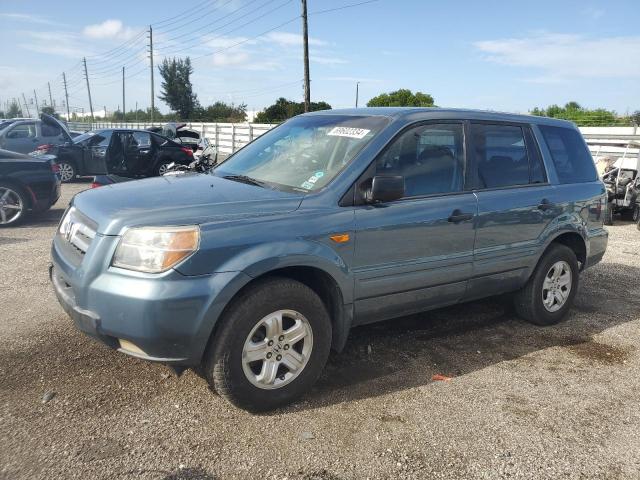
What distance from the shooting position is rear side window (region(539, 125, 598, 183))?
4.82 metres

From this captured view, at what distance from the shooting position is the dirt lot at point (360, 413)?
275 cm

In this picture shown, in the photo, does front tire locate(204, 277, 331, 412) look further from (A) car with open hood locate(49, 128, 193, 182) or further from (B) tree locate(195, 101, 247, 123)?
(B) tree locate(195, 101, 247, 123)

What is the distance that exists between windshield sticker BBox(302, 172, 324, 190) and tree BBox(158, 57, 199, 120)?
61971mm

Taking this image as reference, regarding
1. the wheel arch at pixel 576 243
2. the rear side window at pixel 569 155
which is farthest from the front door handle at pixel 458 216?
the rear side window at pixel 569 155

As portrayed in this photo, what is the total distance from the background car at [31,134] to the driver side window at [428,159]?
12.9m

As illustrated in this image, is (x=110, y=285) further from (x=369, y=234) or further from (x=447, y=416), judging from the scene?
(x=447, y=416)

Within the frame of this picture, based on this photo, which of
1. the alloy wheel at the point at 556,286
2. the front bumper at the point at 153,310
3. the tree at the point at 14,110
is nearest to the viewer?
the front bumper at the point at 153,310

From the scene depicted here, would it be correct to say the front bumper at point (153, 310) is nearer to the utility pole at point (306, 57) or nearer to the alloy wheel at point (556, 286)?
the alloy wheel at point (556, 286)

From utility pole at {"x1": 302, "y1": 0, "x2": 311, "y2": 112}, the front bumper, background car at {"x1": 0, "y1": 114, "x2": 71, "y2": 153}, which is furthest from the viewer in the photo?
utility pole at {"x1": 302, "y1": 0, "x2": 311, "y2": 112}

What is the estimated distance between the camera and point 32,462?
2.65 m

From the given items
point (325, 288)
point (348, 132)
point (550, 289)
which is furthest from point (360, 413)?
point (550, 289)

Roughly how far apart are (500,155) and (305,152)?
166cm

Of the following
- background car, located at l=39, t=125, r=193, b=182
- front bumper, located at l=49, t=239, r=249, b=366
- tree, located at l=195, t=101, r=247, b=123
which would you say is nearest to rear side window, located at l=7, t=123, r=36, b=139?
background car, located at l=39, t=125, r=193, b=182

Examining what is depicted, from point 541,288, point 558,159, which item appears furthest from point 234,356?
point 558,159
